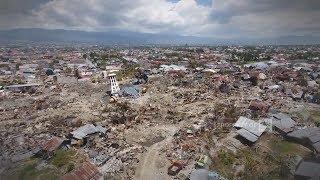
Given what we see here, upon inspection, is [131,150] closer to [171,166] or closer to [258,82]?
[171,166]

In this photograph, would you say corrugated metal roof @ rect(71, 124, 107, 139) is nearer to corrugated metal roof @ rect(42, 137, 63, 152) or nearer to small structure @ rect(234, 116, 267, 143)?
corrugated metal roof @ rect(42, 137, 63, 152)

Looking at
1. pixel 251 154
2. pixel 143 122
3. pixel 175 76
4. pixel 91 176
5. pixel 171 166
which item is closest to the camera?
pixel 91 176

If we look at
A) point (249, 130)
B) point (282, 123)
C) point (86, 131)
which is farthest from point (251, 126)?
point (86, 131)

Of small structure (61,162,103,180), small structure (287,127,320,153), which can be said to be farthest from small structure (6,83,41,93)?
small structure (287,127,320,153)

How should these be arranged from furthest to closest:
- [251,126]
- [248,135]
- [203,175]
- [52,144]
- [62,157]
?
[251,126]
[248,135]
[52,144]
[62,157]
[203,175]

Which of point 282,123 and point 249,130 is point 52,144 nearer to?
point 249,130

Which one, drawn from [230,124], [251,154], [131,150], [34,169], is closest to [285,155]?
[251,154]
